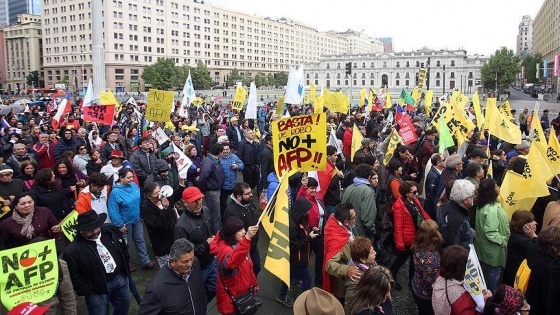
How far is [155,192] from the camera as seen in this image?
A: 5414 mm

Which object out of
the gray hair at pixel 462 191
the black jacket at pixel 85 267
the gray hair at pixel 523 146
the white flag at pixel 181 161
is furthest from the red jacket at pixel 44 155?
the gray hair at pixel 523 146

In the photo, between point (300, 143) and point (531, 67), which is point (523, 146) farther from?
point (531, 67)

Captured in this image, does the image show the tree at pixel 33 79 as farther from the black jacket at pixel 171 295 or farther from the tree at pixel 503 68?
the black jacket at pixel 171 295

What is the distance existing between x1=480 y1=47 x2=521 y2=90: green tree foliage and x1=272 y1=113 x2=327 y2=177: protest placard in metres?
67.3

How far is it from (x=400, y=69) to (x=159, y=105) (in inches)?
4904

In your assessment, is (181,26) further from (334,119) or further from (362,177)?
(362,177)

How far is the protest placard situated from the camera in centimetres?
522

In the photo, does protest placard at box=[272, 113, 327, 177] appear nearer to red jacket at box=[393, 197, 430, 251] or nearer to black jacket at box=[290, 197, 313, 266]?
black jacket at box=[290, 197, 313, 266]

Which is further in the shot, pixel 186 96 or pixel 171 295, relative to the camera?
pixel 186 96

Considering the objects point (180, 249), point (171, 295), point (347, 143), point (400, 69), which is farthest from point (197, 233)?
point (400, 69)

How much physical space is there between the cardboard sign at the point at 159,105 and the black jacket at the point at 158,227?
603 cm

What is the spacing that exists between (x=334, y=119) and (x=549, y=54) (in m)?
92.3

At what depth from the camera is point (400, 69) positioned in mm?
127000

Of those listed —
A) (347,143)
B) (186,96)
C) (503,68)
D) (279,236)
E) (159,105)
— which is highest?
(503,68)
